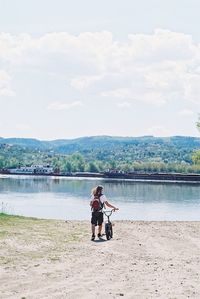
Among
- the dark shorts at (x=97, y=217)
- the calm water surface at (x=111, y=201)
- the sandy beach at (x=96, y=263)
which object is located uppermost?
the dark shorts at (x=97, y=217)

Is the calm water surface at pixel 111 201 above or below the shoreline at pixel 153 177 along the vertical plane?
below

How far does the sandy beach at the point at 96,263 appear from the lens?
1089 cm

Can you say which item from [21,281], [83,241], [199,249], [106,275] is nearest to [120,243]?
[83,241]

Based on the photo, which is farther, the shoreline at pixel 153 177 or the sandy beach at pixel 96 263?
the shoreline at pixel 153 177

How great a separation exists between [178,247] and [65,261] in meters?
4.46

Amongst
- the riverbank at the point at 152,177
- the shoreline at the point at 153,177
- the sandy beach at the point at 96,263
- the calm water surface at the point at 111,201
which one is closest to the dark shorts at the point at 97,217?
the sandy beach at the point at 96,263

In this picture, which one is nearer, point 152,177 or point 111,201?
point 111,201

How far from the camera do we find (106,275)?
12281mm

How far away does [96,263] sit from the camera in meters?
13.8

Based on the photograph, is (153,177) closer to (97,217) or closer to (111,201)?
(111,201)

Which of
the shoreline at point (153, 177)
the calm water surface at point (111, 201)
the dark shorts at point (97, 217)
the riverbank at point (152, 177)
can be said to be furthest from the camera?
the riverbank at point (152, 177)

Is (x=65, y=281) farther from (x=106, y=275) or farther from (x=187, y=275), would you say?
(x=187, y=275)

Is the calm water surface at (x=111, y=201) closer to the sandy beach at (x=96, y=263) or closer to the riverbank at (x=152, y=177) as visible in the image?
the sandy beach at (x=96, y=263)

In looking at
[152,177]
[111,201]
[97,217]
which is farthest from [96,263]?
[152,177]
